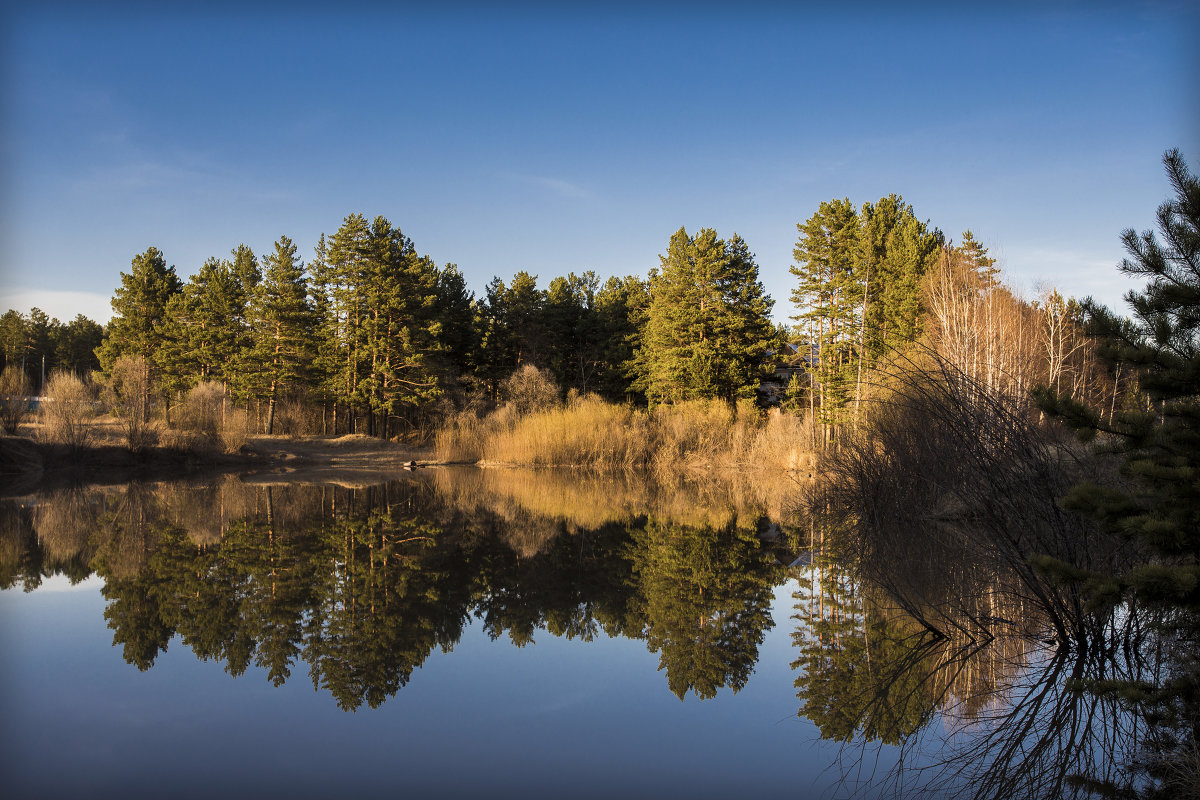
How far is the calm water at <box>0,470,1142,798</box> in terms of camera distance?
162 inches

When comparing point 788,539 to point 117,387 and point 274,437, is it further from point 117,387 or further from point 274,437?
point 117,387

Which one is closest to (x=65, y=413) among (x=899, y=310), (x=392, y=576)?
(x=392, y=576)

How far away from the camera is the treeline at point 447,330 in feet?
114

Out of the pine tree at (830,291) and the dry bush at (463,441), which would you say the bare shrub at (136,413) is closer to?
the dry bush at (463,441)

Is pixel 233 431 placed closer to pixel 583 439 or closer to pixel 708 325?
pixel 583 439

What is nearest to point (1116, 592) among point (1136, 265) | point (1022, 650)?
point (1136, 265)

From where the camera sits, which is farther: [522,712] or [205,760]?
[522,712]

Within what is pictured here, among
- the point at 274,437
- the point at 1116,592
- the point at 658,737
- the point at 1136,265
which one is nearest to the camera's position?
the point at 1116,592

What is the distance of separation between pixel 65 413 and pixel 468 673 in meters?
24.6

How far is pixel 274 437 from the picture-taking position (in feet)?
116

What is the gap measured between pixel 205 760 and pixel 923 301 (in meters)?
31.0

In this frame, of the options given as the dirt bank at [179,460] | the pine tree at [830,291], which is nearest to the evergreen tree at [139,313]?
the dirt bank at [179,460]

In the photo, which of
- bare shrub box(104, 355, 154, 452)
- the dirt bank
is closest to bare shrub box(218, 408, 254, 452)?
the dirt bank

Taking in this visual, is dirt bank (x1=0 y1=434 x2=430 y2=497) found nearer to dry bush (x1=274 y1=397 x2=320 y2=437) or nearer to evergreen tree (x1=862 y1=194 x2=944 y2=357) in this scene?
dry bush (x1=274 y1=397 x2=320 y2=437)
